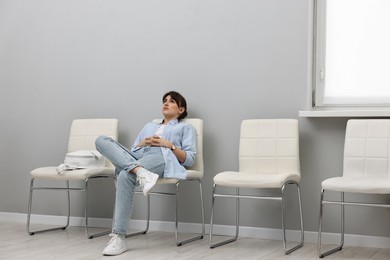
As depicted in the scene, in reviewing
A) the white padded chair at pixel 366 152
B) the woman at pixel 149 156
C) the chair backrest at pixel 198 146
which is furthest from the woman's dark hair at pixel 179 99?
the white padded chair at pixel 366 152

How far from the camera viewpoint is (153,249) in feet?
13.1

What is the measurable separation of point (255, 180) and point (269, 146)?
0.50 meters

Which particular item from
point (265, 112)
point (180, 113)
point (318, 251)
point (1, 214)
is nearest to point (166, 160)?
point (180, 113)

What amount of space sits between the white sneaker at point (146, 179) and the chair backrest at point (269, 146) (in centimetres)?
67

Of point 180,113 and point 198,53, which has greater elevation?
point 198,53

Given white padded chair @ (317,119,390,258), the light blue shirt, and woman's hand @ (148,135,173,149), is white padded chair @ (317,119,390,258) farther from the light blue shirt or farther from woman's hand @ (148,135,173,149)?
woman's hand @ (148,135,173,149)

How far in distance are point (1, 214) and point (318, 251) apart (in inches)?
110

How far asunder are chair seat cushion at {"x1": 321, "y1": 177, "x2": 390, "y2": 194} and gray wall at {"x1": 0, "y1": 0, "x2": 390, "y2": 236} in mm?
508

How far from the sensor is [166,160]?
4141 mm

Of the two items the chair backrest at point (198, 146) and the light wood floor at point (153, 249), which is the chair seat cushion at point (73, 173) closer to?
the light wood floor at point (153, 249)

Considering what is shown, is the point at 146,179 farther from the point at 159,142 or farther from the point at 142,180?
the point at 159,142

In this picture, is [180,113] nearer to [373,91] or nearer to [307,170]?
[307,170]

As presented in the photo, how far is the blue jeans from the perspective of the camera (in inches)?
155

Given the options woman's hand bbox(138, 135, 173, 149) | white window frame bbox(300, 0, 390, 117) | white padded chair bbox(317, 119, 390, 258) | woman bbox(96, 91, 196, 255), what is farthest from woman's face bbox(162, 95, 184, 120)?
white padded chair bbox(317, 119, 390, 258)
